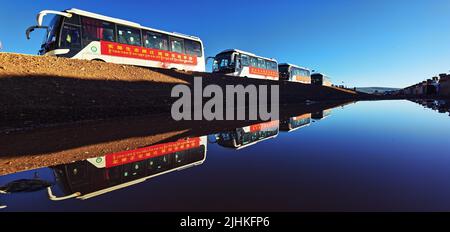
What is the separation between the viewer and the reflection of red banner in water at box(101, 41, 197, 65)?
1594cm

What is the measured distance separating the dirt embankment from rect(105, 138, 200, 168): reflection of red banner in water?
6.66 metres

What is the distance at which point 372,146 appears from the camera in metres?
6.09

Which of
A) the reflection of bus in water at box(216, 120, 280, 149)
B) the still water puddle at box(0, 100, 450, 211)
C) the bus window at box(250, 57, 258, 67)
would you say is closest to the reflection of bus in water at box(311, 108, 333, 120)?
the reflection of bus in water at box(216, 120, 280, 149)

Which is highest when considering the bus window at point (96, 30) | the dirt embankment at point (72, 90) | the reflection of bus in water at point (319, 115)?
the bus window at point (96, 30)

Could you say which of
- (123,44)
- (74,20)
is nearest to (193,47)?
(123,44)

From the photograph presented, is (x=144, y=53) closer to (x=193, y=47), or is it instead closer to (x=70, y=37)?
(x=70, y=37)

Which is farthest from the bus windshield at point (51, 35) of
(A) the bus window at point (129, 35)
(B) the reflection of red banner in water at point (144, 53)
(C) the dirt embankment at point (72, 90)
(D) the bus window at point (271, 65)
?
(D) the bus window at point (271, 65)

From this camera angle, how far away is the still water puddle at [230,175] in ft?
9.76

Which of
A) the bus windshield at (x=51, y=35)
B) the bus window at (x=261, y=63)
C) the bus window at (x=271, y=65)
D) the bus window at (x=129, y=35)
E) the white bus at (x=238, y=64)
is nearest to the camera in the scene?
the bus windshield at (x=51, y=35)

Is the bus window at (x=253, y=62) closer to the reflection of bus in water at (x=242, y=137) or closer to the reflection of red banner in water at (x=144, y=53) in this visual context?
the reflection of red banner in water at (x=144, y=53)

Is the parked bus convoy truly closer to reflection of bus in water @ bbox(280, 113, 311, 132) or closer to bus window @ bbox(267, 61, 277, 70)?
bus window @ bbox(267, 61, 277, 70)

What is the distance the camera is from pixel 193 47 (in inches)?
848

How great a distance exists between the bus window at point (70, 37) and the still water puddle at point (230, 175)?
9390 mm
